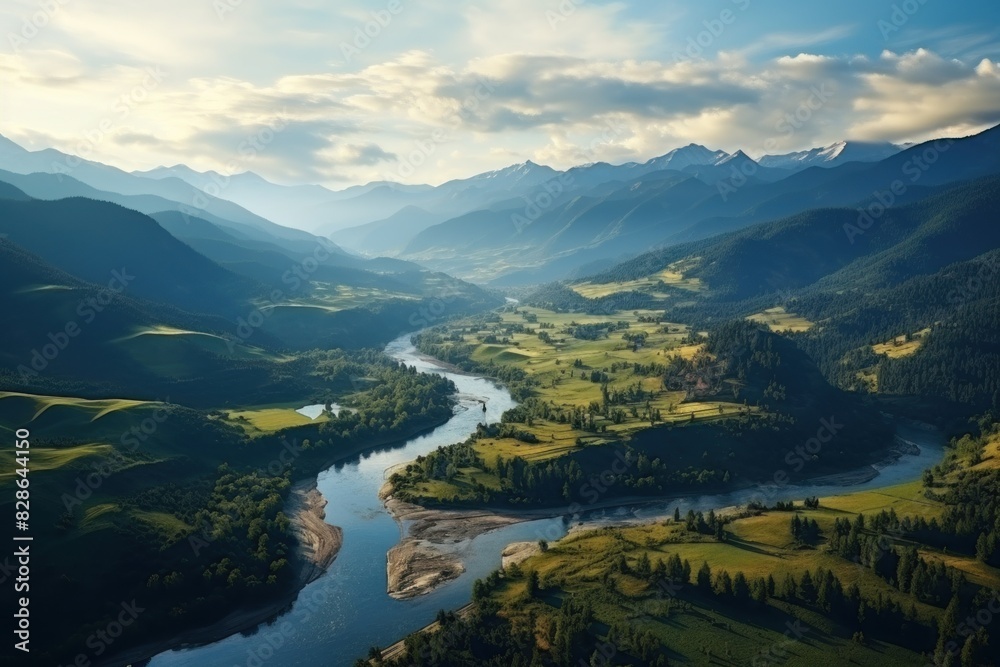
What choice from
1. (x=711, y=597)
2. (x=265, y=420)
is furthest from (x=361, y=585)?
(x=265, y=420)

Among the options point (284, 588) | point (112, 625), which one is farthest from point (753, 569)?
point (112, 625)

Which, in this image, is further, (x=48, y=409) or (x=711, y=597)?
(x=48, y=409)

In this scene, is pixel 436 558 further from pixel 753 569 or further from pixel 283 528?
pixel 753 569

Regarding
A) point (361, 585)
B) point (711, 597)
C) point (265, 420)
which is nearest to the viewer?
point (711, 597)

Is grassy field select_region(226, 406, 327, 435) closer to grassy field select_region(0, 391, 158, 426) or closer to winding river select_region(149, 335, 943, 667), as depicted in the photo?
winding river select_region(149, 335, 943, 667)

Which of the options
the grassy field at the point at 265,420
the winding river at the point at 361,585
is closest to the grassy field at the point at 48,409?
the grassy field at the point at 265,420

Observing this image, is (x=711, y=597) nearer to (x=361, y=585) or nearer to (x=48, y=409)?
(x=361, y=585)

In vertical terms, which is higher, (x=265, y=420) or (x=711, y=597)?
(x=265, y=420)

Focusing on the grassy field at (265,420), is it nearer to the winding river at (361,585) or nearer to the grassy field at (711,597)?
the winding river at (361,585)

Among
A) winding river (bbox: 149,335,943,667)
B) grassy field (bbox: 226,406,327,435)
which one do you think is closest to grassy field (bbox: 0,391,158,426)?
grassy field (bbox: 226,406,327,435)

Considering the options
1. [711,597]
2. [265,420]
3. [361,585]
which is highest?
[265,420]
